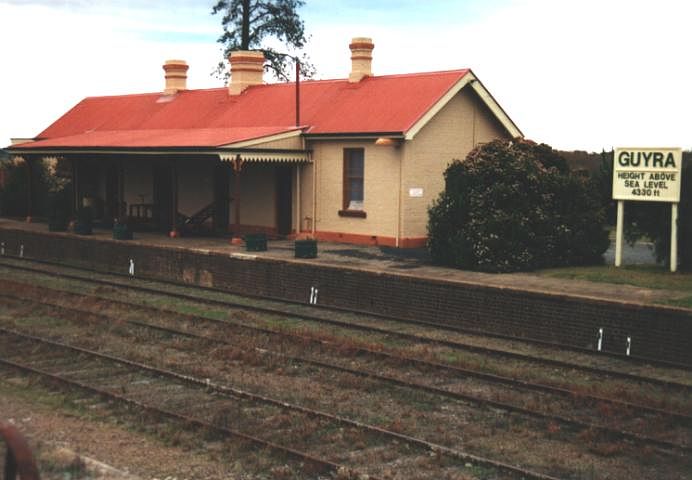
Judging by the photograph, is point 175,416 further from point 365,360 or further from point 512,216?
point 512,216

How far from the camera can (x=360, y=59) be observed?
93.5 ft

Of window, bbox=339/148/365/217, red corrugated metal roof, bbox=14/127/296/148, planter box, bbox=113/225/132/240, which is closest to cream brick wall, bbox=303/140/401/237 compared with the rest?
window, bbox=339/148/365/217

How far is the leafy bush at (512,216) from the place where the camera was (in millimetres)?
19531

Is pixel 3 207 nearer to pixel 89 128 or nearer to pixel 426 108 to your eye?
pixel 89 128

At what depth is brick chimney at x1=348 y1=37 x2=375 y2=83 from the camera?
28312 mm

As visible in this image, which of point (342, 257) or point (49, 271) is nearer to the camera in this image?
point (342, 257)

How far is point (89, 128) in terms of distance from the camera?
36.5 meters

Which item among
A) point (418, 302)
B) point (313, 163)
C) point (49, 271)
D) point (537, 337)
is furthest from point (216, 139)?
point (537, 337)

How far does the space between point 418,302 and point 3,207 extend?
1047 inches

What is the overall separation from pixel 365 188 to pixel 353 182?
0.73 metres

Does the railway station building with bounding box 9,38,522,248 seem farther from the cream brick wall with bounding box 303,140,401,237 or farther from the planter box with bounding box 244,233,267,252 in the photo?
the planter box with bounding box 244,233,267,252

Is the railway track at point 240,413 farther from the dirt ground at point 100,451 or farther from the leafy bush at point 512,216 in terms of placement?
the leafy bush at point 512,216

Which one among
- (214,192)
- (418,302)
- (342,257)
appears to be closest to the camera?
(418,302)

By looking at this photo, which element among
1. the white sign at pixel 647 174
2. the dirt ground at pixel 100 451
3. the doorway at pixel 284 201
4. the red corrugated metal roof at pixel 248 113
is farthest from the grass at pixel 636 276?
the doorway at pixel 284 201
